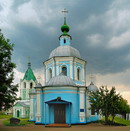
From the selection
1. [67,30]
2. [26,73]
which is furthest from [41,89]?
[26,73]

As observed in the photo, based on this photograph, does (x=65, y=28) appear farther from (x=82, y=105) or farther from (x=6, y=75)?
(x=6, y=75)

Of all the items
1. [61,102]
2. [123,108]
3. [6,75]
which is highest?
[6,75]

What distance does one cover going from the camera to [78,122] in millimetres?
20797

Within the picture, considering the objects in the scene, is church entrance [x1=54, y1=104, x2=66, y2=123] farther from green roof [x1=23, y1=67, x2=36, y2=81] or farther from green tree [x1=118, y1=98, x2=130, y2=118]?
green roof [x1=23, y1=67, x2=36, y2=81]

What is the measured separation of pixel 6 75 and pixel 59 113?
8.13 m

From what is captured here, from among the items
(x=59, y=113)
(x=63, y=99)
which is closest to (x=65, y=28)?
(x=63, y=99)

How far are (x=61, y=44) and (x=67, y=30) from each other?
2825 mm

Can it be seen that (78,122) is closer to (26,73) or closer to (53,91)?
(53,91)

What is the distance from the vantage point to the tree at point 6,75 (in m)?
15.4

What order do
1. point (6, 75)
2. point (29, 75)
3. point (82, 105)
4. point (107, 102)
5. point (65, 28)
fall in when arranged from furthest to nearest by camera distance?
point (29, 75), point (65, 28), point (82, 105), point (107, 102), point (6, 75)

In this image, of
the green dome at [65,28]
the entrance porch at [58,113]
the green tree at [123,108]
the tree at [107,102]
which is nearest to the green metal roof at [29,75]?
the green tree at [123,108]

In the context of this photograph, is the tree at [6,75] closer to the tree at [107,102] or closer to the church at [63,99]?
the church at [63,99]

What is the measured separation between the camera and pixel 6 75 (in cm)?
1603

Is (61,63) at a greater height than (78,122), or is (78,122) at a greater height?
(61,63)
